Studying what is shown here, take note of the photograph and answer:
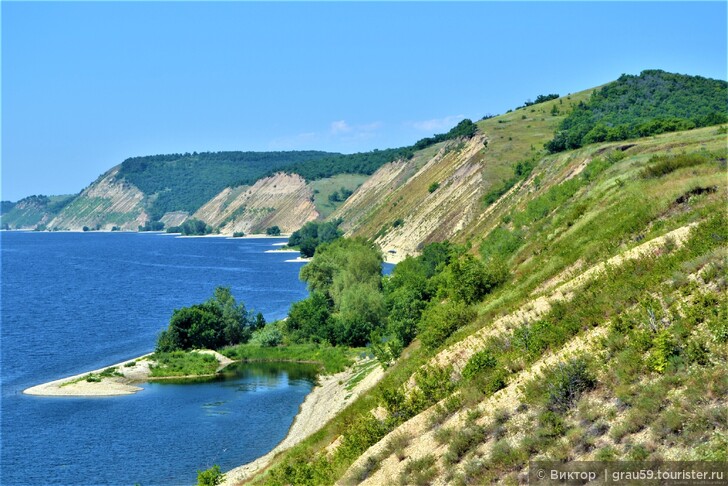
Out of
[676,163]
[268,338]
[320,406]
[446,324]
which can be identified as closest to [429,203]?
[268,338]

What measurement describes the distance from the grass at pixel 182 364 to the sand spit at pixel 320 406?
1111 centimetres

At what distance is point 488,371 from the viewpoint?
21.1 meters

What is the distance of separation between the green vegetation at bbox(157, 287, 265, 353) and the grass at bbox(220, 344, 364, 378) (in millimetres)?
2013

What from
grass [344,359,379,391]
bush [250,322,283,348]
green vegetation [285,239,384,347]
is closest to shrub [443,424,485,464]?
grass [344,359,379,391]

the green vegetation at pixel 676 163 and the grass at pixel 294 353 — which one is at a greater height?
the green vegetation at pixel 676 163

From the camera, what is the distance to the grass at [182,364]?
65438 millimetres

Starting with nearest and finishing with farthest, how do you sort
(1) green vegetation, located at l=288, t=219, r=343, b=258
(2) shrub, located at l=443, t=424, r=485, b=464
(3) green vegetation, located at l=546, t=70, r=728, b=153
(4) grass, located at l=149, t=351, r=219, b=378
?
(2) shrub, located at l=443, t=424, r=485, b=464, (4) grass, located at l=149, t=351, r=219, b=378, (3) green vegetation, located at l=546, t=70, r=728, b=153, (1) green vegetation, located at l=288, t=219, r=343, b=258

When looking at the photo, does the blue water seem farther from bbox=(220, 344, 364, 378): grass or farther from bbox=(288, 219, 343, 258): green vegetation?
bbox=(288, 219, 343, 258): green vegetation

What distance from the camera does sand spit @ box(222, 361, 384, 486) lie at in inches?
1587

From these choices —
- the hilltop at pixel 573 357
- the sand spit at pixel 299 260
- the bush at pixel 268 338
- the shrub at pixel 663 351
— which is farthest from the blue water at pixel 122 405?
the sand spit at pixel 299 260

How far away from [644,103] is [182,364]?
341 feet

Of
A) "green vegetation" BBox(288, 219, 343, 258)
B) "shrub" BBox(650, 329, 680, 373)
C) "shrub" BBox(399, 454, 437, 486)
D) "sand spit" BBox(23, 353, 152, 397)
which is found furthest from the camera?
"green vegetation" BBox(288, 219, 343, 258)

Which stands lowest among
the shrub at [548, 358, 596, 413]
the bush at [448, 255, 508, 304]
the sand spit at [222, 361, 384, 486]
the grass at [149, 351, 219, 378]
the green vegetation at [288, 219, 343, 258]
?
the sand spit at [222, 361, 384, 486]

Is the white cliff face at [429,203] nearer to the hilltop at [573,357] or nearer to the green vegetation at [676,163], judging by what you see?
the hilltop at [573,357]
